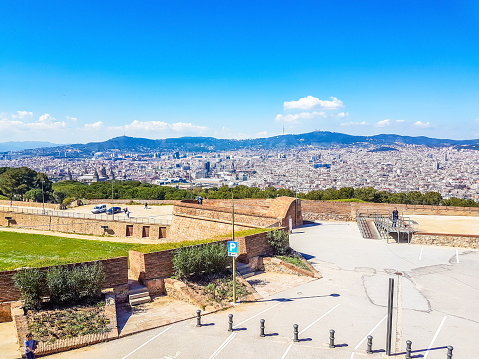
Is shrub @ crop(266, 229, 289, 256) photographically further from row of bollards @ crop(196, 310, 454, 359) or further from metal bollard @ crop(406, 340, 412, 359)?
metal bollard @ crop(406, 340, 412, 359)

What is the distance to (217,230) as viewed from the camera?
2159cm

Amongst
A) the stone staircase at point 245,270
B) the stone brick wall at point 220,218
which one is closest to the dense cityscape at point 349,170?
the stone brick wall at point 220,218

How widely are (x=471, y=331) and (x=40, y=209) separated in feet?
134

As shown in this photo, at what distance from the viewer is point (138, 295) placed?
12.5 metres

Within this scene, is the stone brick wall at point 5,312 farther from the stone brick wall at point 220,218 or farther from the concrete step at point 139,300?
the stone brick wall at point 220,218

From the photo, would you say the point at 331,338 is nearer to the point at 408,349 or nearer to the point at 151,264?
the point at 408,349

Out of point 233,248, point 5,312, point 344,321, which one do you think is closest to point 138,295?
point 233,248

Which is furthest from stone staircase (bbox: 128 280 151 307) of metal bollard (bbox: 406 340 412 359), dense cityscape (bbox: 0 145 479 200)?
dense cityscape (bbox: 0 145 479 200)

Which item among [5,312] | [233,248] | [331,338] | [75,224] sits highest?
[233,248]

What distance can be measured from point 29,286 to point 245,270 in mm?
8394

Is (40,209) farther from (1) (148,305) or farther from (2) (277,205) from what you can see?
(1) (148,305)

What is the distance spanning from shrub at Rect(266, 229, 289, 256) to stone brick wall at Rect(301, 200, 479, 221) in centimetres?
1514

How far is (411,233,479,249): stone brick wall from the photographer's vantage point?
71.3 ft

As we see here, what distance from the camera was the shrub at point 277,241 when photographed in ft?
56.6
